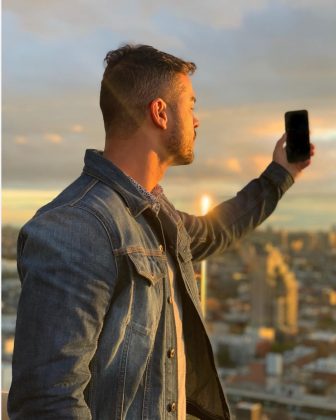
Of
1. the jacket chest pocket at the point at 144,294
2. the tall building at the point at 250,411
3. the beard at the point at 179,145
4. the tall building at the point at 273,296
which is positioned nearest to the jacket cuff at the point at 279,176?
the beard at the point at 179,145

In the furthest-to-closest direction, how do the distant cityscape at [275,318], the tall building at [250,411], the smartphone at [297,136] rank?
the distant cityscape at [275,318] → the tall building at [250,411] → the smartphone at [297,136]

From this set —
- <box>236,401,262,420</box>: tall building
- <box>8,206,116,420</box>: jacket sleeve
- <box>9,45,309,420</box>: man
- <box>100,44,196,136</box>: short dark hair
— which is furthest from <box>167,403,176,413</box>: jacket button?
<box>236,401,262,420</box>: tall building

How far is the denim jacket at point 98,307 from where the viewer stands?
25.4 inches

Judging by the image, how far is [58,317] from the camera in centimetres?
64

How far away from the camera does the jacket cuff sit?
1.12m

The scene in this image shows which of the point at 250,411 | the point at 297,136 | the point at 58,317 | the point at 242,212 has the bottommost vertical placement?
the point at 250,411

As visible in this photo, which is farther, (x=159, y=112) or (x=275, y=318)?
(x=275, y=318)

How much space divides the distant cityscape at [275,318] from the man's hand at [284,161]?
0.81ft

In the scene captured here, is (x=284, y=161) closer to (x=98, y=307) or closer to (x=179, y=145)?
(x=179, y=145)

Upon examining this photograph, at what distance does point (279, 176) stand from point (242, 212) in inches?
3.7

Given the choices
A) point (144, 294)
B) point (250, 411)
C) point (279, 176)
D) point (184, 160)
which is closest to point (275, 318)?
point (250, 411)

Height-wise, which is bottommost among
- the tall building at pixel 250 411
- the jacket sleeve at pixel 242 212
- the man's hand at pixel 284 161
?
the tall building at pixel 250 411

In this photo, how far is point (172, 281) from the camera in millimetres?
816

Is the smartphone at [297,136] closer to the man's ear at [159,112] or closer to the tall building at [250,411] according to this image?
the man's ear at [159,112]
